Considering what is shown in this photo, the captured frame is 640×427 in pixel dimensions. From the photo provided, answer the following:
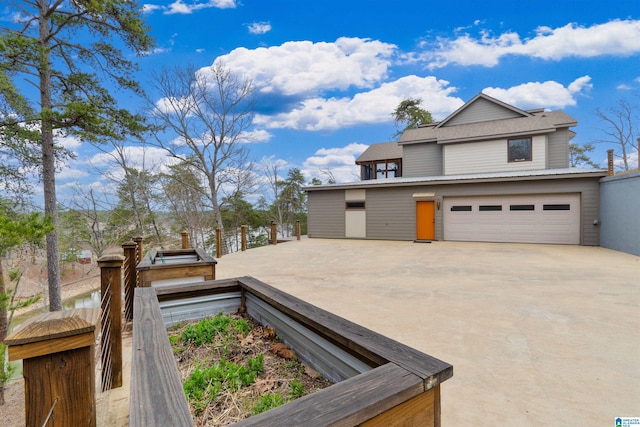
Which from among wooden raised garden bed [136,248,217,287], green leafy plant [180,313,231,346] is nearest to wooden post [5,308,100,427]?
green leafy plant [180,313,231,346]

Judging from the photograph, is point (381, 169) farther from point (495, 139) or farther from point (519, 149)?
point (519, 149)

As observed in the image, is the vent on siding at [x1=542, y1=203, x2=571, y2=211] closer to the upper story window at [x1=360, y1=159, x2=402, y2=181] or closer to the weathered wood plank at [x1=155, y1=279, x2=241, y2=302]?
the upper story window at [x1=360, y1=159, x2=402, y2=181]

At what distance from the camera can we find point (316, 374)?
1.50 m

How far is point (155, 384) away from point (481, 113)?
15323 millimetres

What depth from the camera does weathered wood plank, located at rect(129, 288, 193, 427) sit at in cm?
79

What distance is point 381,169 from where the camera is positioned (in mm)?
16344

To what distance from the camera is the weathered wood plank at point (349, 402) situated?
0.78m

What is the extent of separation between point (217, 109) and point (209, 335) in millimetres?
15283

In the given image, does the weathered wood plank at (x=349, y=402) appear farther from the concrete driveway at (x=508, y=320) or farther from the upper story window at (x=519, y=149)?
the upper story window at (x=519, y=149)

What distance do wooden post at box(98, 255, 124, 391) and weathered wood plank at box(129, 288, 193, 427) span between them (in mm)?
1002

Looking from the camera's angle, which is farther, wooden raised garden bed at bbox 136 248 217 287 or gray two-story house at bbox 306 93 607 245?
gray two-story house at bbox 306 93 607 245

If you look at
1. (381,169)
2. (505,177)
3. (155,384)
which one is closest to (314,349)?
(155,384)

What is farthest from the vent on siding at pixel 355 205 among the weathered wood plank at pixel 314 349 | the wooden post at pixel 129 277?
the weathered wood plank at pixel 314 349

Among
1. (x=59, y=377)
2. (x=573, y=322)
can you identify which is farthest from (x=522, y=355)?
(x=59, y=377)
